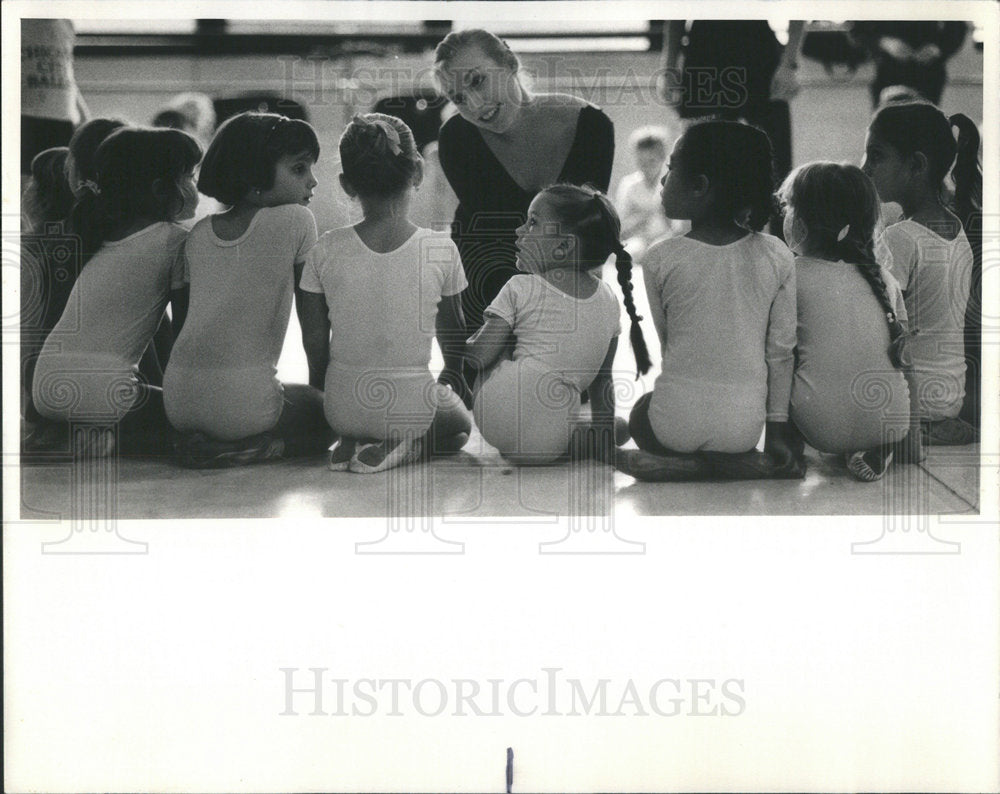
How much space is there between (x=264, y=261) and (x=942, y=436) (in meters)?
1.62

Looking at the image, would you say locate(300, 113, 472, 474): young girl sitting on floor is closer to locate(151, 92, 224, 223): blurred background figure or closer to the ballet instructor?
the ballet instructor

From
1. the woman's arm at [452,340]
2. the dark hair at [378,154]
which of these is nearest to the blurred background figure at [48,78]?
the dark hair at [378,154]

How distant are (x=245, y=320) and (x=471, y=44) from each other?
0.81 m

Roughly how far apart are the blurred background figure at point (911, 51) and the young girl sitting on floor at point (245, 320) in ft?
4.18

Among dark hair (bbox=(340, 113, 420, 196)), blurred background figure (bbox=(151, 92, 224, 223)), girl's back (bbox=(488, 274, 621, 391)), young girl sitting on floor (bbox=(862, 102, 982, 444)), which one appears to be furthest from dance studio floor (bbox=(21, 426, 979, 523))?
blurred background figure (bbox=(151, 92, 224, 223))

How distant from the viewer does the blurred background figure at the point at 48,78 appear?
2.69 meters

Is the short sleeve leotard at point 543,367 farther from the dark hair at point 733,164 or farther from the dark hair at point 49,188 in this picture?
the dark hair at point 49,188

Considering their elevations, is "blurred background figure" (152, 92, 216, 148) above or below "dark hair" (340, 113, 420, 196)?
above

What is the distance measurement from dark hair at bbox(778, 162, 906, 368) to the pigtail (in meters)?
0.39

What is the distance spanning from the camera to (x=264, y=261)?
275 cm

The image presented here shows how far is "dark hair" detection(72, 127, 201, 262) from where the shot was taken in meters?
2.71

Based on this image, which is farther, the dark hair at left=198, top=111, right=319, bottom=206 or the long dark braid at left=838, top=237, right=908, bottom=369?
the long dark braid at left=838, top=237, right=908, bottom=369

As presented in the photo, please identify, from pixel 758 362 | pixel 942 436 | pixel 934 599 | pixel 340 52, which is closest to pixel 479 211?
pixel 340 52

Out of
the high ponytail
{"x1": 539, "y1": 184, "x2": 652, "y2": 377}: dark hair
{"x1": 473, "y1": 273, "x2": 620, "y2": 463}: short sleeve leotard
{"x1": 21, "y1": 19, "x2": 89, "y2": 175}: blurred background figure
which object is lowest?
{"x1": 473, "y1": 273, "x2": 620, "y2": 463}: short sleeve leotard
